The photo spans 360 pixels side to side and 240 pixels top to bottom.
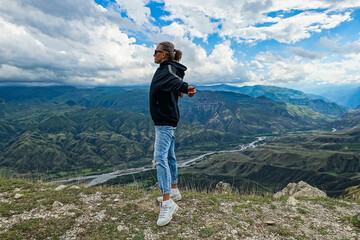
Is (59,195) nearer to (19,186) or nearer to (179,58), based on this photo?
(19,186)

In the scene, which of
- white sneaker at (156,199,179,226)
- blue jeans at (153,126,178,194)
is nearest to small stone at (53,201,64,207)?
white sneaker at (156,199,179,226)

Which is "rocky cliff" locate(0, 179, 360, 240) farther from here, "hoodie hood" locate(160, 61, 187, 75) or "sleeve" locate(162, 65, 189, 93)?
"hoodie hood" locate(160, 61, 187, 75)

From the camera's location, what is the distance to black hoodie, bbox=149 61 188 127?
18.4ft

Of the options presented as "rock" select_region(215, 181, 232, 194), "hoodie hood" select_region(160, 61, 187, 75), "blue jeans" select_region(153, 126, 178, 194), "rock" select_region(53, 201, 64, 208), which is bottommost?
"rock" select_region(215, 181, 232, 194)

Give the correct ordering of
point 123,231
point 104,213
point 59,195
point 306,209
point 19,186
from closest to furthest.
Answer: point 123,231 → point 104,213 → point 306,209 → point 59,195 → point 19,186

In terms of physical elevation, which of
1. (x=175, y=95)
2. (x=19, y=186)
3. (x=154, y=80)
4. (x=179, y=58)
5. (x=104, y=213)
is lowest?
(x=19, y=186)

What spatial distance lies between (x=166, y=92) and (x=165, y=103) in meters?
0.31

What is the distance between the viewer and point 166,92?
18.6ft

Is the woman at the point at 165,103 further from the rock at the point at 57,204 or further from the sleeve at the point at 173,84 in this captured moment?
the rock at the point at 57,204

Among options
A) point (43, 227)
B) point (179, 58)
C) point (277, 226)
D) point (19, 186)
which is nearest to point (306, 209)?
point (277, 226)

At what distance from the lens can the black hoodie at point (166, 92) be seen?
5.59 meters

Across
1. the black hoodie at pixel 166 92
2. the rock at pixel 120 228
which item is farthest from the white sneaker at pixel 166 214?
the black hoodie at pixel 166 92

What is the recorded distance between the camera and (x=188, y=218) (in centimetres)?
634

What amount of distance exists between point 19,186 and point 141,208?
662 centimetres
